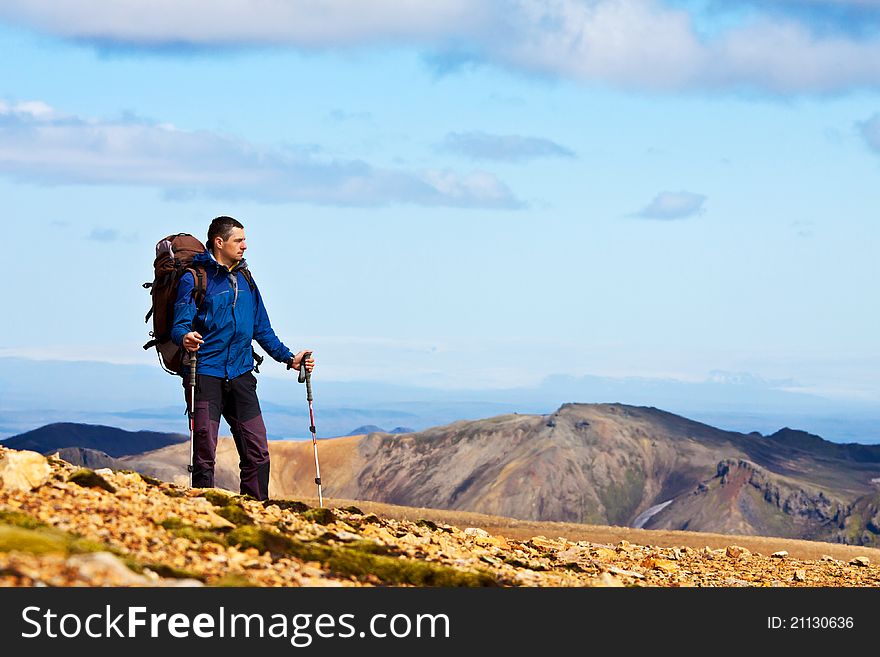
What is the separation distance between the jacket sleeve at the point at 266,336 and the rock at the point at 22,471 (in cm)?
346

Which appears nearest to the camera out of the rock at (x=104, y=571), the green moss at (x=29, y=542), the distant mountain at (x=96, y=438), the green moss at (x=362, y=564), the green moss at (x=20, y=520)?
the rock at (x=104, y=571)

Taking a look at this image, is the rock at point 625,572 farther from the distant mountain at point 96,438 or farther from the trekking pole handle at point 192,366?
the distant mountain at point 96,438

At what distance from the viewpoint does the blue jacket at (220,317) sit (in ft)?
52.6

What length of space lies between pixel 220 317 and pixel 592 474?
117 meters

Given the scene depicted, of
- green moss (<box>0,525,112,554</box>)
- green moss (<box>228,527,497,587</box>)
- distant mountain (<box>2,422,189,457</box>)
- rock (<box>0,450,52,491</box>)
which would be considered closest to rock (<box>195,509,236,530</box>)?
green moss (<box>228,527,497,587</box>)

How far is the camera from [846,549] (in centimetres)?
3878

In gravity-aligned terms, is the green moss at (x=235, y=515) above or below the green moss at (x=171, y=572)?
above

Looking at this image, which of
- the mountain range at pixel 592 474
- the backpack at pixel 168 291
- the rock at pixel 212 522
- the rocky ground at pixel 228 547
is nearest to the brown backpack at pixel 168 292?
the backpack at pixel 168 291

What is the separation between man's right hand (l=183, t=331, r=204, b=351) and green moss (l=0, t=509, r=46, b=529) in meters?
3.87

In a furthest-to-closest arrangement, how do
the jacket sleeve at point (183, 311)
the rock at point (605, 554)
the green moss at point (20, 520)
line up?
the rock at point (605, 554) → the jacket sleeve at point (183, 311) → the green moss at point (20, 520)

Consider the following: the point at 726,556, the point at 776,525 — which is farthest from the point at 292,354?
the point at 776,525

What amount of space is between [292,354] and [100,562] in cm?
722

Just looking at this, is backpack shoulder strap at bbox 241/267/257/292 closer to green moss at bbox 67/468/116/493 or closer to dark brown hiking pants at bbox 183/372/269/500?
dark brown hiking pants at bbox 183/372/269/500

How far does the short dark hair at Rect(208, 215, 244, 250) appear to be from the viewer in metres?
16.2
